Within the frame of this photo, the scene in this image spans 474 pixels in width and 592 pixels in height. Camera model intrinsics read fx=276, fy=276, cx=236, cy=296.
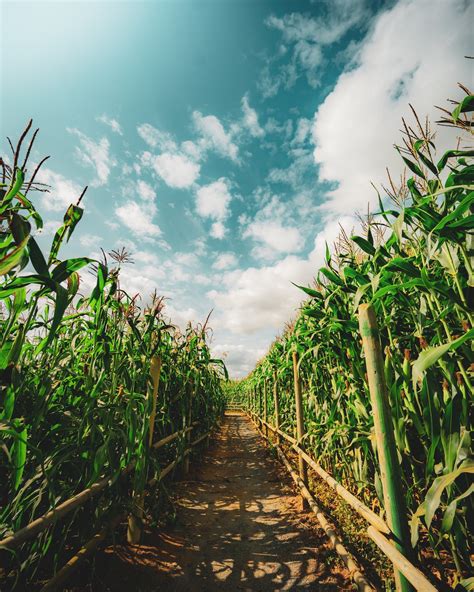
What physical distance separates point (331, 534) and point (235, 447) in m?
4.82

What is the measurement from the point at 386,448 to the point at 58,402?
190 centimetres

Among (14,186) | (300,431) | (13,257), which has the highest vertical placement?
(14,186)

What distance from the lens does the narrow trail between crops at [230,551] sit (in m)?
1.79

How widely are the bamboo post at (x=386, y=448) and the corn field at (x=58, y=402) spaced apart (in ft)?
4.14

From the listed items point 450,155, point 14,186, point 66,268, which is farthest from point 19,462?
point 450,155

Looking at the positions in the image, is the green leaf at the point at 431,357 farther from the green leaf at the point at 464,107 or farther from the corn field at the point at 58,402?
the corn field at the point at 58,402

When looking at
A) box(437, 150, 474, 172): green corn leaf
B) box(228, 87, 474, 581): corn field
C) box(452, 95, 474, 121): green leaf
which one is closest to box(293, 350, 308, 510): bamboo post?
box(228, 87, 474, 581): corn field

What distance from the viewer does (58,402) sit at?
1.79 meters

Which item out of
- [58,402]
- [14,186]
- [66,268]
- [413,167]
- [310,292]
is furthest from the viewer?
[310,292]

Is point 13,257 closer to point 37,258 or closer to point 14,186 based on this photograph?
point 37,258

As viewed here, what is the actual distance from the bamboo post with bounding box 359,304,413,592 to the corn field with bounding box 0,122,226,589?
1262mm

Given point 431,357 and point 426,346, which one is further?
point 426,346

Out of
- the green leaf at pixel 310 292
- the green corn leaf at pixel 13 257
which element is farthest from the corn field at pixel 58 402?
the green leaf at pixel 310 292

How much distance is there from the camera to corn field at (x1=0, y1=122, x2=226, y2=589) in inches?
37.3
